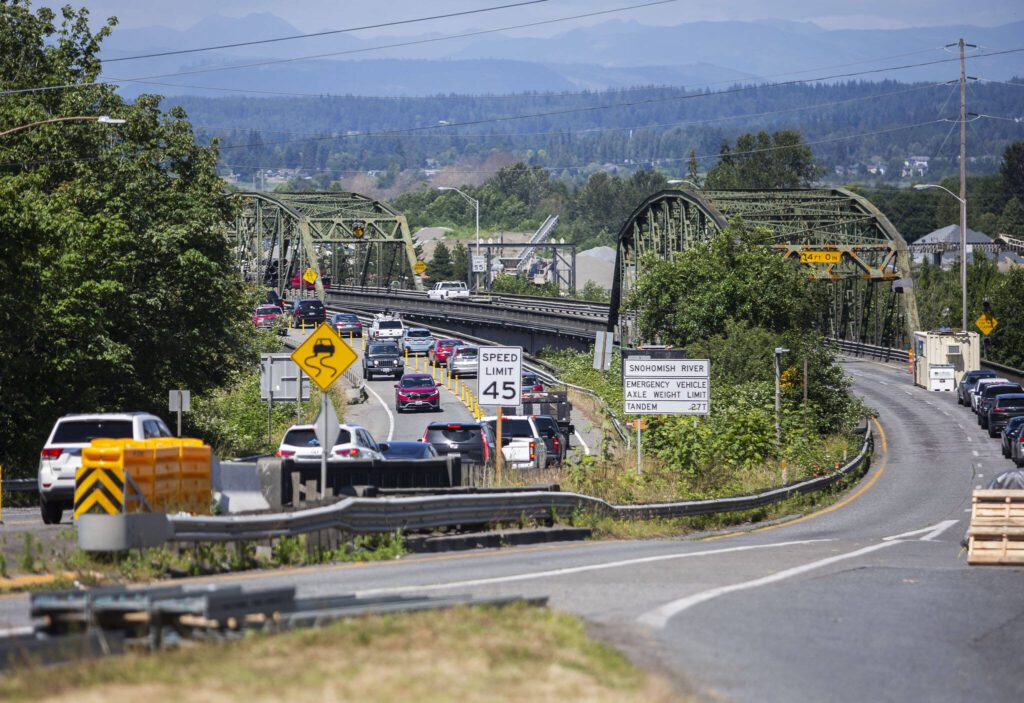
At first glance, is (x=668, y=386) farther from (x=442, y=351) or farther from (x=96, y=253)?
(x=442, y=351)

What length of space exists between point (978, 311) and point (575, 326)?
35.3 metres

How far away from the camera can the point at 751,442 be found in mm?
36562

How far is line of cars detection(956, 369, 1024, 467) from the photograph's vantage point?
47.0 metres

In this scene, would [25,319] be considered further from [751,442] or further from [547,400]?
[547,400]

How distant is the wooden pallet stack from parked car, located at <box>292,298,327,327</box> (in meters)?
76.6

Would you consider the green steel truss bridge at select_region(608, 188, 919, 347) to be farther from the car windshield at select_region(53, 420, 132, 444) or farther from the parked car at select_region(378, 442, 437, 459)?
the car windshield at select_region(53, 420, 132, 444)

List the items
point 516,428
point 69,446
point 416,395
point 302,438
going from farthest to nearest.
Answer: point 416,395 → point 516,428 → point 302,438 → point 69,446

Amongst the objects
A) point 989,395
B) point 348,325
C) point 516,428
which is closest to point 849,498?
point 516,428

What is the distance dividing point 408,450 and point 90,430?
9.78 metres

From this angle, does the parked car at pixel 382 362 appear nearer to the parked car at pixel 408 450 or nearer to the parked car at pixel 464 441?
the parked car at pixel 464 441

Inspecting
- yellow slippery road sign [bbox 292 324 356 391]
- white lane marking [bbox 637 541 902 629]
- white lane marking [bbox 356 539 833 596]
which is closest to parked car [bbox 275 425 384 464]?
yellow slippery road sign [bbox 292 324 356 391]

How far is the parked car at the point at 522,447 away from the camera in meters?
33.9

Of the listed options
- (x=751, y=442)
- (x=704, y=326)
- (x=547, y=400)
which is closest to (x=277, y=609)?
(x=751, y=442)

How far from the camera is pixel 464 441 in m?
34.0
